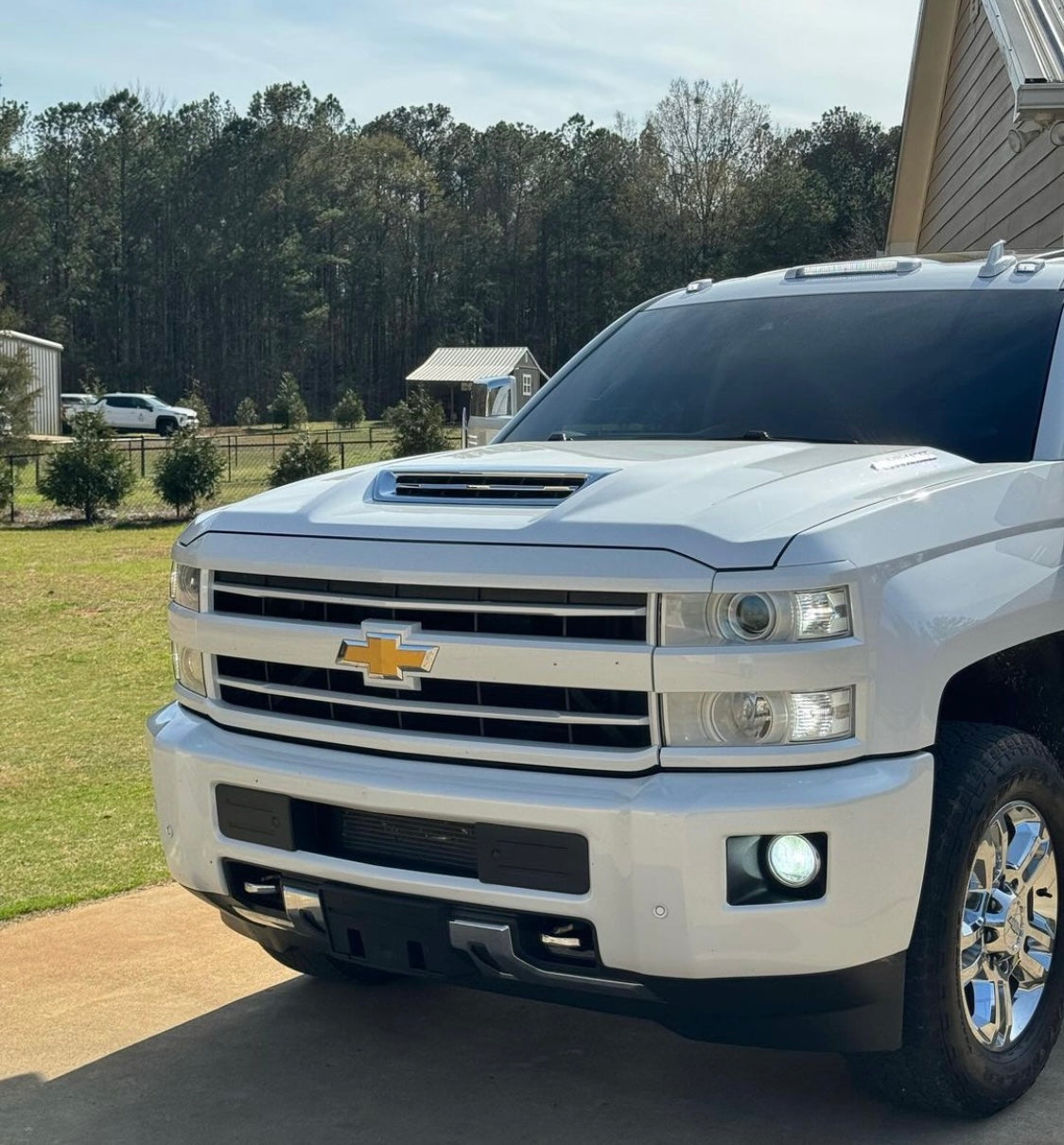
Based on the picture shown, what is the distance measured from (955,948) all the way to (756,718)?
739 millimetres

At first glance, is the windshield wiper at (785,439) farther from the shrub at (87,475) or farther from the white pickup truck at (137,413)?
the white pickup truck at (137,413)

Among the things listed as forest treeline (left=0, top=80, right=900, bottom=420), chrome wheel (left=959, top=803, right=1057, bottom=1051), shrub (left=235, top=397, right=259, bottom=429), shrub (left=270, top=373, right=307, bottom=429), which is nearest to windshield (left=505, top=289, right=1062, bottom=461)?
chrome wheel (left=959, top=803, right=1057, bottom=1051)

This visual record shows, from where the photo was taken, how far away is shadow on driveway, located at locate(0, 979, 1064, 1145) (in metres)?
3.50

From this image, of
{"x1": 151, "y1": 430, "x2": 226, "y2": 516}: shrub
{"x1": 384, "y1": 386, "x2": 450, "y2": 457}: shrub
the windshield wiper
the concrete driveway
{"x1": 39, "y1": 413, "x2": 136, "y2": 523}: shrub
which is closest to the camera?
the concrete driveway

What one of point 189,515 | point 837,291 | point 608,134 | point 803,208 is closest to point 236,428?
point 803,208

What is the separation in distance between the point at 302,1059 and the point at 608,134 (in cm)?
9048

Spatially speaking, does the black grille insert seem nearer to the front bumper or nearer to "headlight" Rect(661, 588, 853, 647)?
the front bumper

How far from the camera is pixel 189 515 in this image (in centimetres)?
2564

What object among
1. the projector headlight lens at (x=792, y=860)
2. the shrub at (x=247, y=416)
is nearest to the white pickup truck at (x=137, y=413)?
the shrub at (x=247, y=416)

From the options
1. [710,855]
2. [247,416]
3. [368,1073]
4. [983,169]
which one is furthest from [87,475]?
[247,416]

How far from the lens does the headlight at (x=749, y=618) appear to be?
301 cm

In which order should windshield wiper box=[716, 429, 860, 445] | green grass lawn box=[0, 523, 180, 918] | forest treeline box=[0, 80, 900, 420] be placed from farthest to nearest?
forest treeline box=[0, 80, 900, 420], green grass lawn box=[0, 523, 180, 918], windshield wiper box=[716, 429, 860, 445]

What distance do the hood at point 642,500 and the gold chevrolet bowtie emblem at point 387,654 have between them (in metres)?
0.22

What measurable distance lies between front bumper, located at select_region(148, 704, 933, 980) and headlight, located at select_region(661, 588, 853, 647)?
272mm
